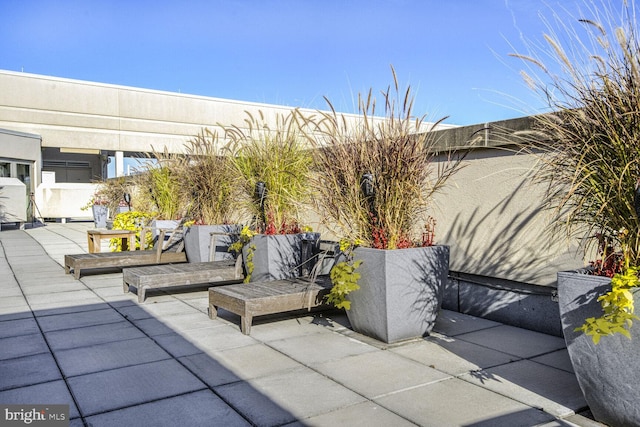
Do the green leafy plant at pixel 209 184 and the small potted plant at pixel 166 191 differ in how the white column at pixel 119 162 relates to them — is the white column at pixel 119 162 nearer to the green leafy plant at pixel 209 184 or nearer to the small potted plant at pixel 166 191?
the small potted plant at pixel 166 191

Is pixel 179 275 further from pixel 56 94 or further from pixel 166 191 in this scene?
pixel 56 94

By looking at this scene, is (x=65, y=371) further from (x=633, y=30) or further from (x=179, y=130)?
(x=179, y=130)

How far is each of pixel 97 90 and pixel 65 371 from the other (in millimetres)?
24927

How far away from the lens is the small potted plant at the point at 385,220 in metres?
3.21

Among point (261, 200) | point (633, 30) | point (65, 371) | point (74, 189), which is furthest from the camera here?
point (74, 189)

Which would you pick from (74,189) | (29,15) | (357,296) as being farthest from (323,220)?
(74,189)

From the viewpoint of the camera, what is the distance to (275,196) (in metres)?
4.83

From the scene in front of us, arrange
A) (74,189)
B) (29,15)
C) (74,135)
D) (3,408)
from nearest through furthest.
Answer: (3,408) < (29,15) < (74,189) < (74,135)

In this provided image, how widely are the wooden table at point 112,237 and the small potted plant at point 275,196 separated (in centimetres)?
289

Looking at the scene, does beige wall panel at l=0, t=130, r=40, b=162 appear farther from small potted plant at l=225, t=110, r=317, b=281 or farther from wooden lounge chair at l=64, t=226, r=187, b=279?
small potted plant at l=225, t=110, r=317, b=281

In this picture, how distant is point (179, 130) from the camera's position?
2691 cm

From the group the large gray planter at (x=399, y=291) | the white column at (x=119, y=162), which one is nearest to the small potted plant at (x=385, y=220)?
the large gray planter at (x=399, y=291)

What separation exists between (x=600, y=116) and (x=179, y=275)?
12.1ft

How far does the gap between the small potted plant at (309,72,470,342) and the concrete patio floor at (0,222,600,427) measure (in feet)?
0.79
